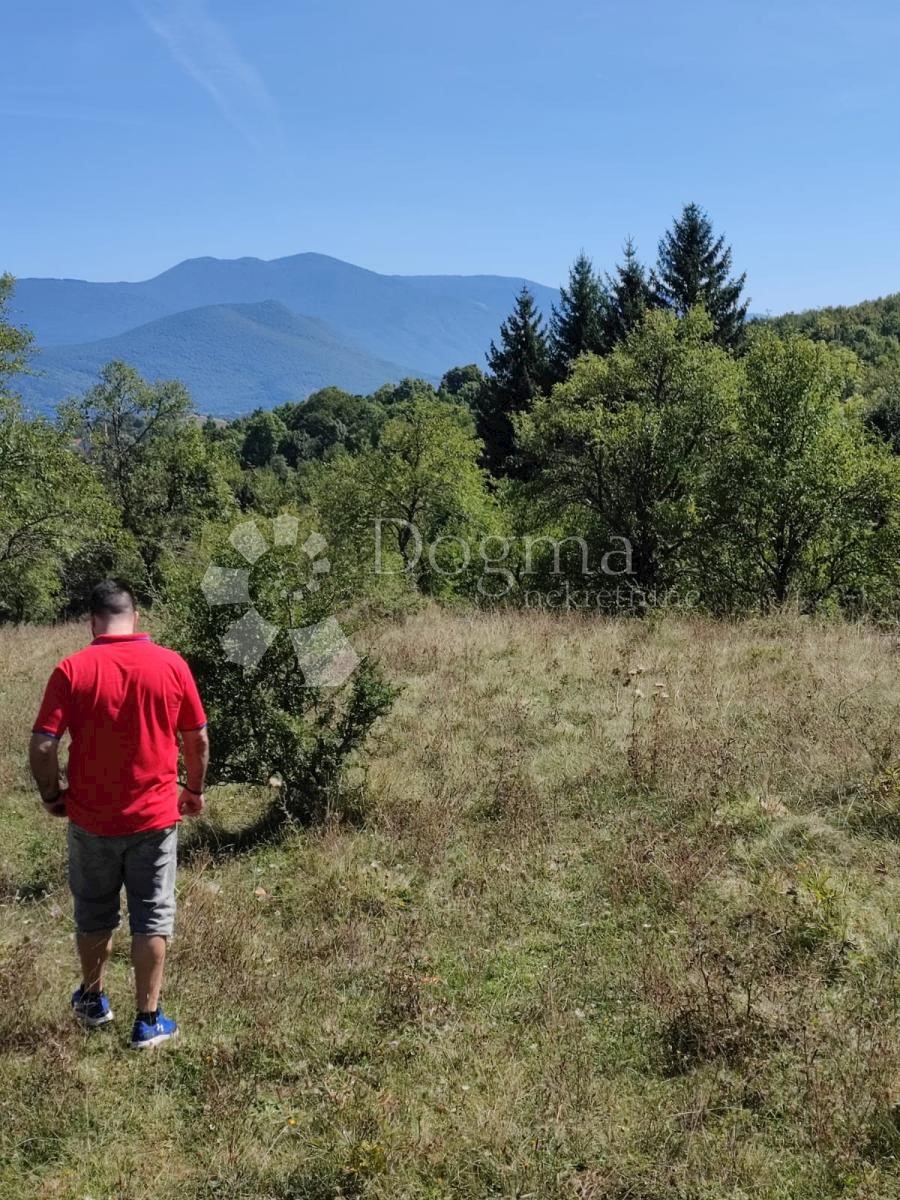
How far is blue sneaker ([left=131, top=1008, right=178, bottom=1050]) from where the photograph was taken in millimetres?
3596

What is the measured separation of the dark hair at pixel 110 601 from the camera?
3.64 metres

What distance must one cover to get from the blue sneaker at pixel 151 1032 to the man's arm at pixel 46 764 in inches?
45.0

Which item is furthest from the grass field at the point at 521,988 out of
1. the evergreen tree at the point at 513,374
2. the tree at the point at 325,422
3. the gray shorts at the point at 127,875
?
the tree at the point at 325,422

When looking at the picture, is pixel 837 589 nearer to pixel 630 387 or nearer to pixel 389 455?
pixel 630 387

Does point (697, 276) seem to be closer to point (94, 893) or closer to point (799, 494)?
point (799, 494)

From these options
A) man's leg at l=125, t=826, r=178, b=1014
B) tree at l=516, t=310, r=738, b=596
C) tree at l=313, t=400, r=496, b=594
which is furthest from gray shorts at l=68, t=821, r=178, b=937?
tree at l=313, t=400, r=496, b=594

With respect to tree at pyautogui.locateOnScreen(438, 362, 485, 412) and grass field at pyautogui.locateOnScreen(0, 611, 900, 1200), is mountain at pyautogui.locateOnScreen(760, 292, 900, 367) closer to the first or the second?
tree at pyautogui.locateOnScreen(438, 362, 485, 412)

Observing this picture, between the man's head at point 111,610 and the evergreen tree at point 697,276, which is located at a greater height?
the evergreen tree at point 697,276

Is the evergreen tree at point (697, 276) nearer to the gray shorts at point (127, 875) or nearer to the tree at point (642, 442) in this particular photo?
the tree at point (642, 442)

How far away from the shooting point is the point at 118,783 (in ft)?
11.7

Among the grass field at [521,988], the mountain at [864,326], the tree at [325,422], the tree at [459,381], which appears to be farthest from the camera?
the tree at [325,422]

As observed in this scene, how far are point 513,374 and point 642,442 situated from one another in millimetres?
23591

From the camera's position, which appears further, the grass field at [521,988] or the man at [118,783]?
the man at [118,783]

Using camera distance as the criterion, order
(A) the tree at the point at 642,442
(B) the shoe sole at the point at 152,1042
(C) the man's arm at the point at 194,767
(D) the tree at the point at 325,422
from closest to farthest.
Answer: (B) the shoe sole at the point at 152,1042 → (C) the man's arm at the point at 194,767 → (A) the tree at the point at 642,442 → (D) the tree at the point at 325,422
